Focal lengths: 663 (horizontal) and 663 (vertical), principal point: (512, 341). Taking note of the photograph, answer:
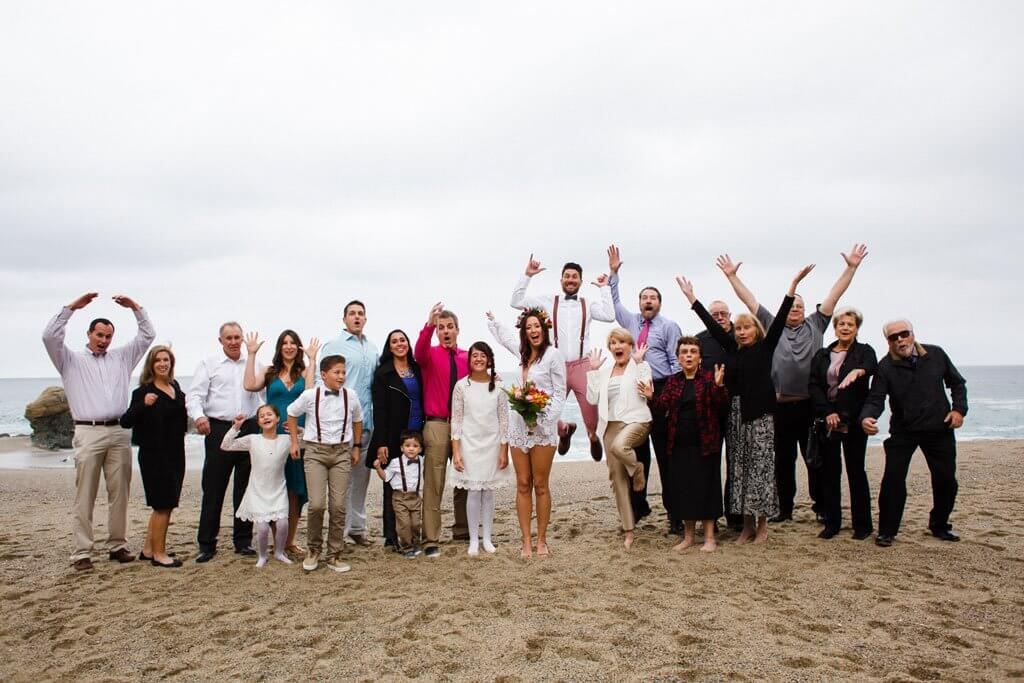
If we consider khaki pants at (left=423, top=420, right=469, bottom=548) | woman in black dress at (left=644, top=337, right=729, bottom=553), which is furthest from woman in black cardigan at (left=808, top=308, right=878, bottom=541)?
A: khaki pants at (left=423, top=420, right=469, bottom=548)

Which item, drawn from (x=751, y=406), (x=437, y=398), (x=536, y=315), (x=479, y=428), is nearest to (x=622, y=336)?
(x=536, y=315)

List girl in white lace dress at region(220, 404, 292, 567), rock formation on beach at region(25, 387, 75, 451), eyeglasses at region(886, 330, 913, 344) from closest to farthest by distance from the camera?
girl in white lace dress at region(220, 404, 292, 567)
eyeglasses at region(886, 330, 913, 344)
rock formation on beach at region(25, 387, 75, 451)

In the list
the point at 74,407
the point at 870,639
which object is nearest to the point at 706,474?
the point at 870,639

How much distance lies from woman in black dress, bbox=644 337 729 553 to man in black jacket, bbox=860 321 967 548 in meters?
1.40

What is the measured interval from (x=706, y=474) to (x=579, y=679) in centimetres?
297

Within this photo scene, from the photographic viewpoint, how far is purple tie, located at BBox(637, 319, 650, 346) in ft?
22.9

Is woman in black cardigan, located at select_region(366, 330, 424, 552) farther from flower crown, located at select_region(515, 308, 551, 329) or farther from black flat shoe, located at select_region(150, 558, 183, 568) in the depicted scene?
black flat shoe, located at select_region(150, 558, 183, 568)

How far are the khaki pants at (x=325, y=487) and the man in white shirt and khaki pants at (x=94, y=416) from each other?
1.81 metres

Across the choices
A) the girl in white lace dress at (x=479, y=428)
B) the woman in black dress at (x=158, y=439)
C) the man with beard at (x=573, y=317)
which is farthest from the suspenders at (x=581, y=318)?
the woman in black dress at (x=158, y=439)

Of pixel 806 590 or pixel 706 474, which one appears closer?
pixel 806 590

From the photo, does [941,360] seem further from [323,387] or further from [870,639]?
[323,387]

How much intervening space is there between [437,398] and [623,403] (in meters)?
1.80

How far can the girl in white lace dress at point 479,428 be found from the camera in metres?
6.18

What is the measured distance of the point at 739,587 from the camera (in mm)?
5152
